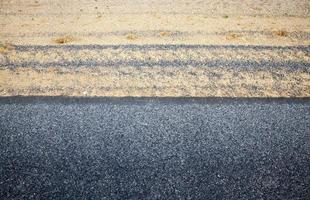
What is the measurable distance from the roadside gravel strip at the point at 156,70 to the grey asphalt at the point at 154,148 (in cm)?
39

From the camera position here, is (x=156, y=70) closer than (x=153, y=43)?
Yes

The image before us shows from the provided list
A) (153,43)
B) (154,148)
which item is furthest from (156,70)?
(154,148)

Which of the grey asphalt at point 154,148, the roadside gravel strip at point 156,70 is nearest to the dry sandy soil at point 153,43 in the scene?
the roadside gravel strip at point 156,70

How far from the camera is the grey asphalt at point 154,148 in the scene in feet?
14.3

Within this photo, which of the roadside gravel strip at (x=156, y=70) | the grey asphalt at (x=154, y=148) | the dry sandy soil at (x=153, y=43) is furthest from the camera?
the dry sandy soil at (x=153, y=43)

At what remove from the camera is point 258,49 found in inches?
329

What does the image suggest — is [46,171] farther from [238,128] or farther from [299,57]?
[299,57]

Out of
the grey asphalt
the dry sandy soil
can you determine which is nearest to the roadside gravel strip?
the dry sandy soil

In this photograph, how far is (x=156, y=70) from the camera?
734 cm

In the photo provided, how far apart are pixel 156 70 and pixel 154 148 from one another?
2.76 m

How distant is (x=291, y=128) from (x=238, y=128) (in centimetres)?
102

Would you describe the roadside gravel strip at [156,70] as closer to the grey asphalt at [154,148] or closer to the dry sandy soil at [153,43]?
the dry sandy soil at [153,43]

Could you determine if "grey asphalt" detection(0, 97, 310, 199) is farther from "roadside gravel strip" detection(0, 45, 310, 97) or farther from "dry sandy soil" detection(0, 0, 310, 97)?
"dry sandy soil" detection(0, 0, 310, 97)

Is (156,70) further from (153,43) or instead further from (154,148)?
(154,148)
